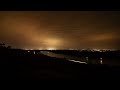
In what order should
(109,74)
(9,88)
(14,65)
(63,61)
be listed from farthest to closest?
(63,61) < (14,65) < (109,74) < (9,88)

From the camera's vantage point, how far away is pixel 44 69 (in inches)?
97.3

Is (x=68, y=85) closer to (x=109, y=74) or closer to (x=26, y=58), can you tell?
(x=109, y=74)

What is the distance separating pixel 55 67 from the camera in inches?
103

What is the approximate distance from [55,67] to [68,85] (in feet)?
2.93

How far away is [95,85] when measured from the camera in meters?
1.73

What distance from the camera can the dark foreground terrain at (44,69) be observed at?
1981 mm

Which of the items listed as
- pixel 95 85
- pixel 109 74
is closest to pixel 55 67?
pixel 109 74

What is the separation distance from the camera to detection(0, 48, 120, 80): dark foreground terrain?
1.98m

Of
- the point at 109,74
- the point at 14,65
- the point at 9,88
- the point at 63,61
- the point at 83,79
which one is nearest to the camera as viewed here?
the point at 9,88
